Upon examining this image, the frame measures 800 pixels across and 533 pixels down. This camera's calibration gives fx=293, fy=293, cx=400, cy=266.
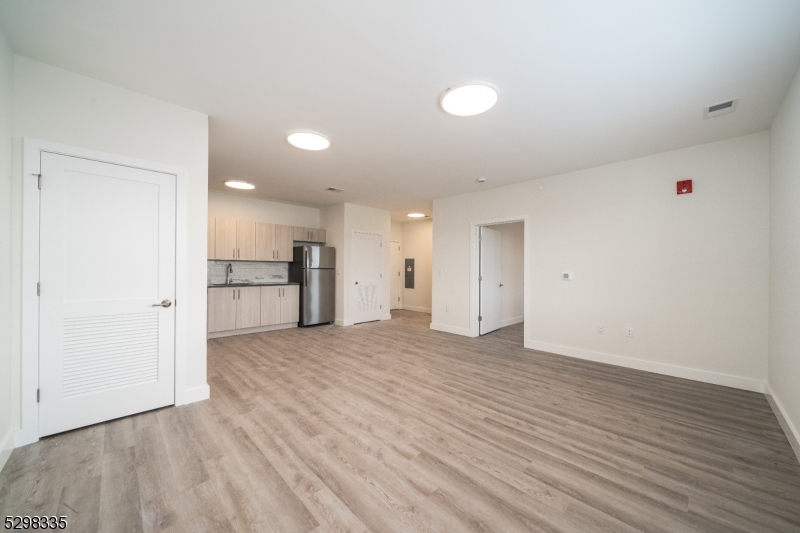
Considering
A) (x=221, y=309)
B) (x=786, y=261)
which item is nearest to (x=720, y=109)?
(x=786, y=261)

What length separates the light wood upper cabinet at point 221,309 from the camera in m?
5.18

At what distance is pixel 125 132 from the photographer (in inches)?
94.7

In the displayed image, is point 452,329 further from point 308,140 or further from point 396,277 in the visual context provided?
point 308,140

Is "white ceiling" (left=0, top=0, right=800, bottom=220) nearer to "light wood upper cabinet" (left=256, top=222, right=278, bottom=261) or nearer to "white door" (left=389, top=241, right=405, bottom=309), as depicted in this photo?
"light wood upper cabinet" (left=256, top=222, right=278, bottom=261)

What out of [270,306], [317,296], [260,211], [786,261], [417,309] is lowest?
[417,309]

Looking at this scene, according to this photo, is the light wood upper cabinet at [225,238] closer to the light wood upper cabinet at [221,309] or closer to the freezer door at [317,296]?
the light wood upper cabinet at [221,309]

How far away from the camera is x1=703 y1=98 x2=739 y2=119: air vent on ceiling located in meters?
2.52

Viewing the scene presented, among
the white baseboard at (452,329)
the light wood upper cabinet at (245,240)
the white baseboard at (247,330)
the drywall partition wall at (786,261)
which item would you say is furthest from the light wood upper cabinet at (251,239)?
the drywall partition wall at (786,261)

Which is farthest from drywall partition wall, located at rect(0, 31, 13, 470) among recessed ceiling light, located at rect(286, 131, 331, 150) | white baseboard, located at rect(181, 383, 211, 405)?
recessed ceiling light, located at rect(286, 131, 331, 150)

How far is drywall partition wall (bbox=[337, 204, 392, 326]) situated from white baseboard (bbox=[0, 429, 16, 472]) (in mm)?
4695

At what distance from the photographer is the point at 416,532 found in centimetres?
137

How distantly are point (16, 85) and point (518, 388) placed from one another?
4793 millimetres

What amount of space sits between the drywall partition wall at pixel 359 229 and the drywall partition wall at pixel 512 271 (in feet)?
8.89

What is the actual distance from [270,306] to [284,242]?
4.49 feet
